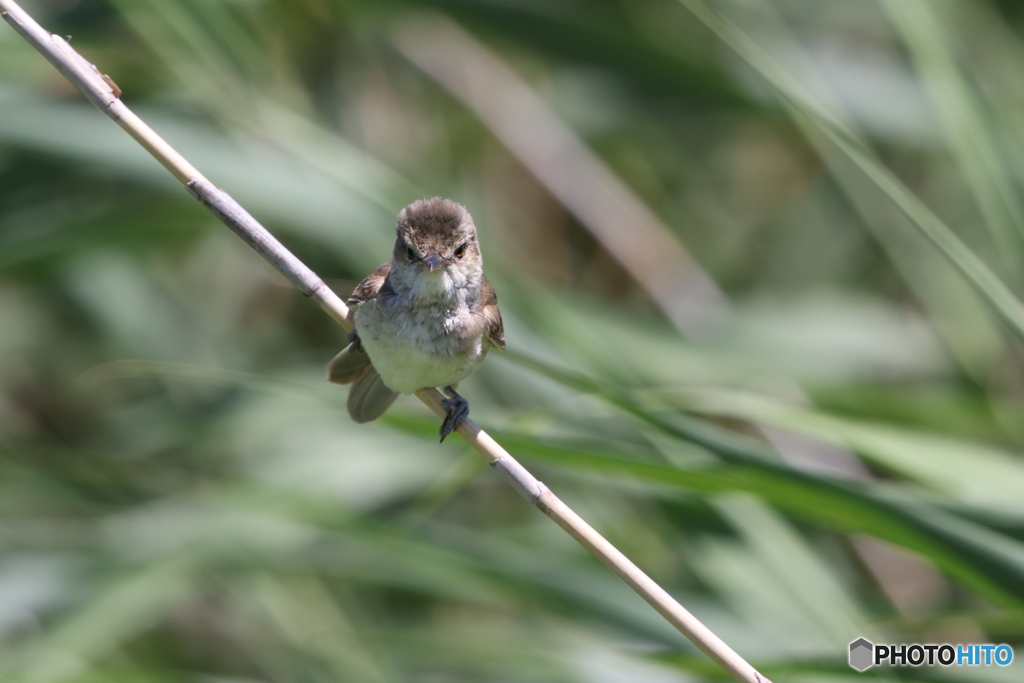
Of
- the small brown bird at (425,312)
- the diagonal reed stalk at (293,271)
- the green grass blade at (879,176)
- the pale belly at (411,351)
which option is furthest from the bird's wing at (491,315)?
the green grass blade at (879,176)

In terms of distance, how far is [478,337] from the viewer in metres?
2.83

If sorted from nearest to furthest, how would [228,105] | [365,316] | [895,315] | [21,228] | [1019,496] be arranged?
[1019,496], [365,316], [228,105], [21,228], [895,315]

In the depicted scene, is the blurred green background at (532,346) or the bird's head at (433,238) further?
the bird's head at (433,238)

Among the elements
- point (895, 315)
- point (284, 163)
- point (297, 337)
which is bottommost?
point (284, 163)

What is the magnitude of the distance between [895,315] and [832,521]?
9.15 feet

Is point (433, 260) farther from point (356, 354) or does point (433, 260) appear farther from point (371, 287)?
point (356, 354)

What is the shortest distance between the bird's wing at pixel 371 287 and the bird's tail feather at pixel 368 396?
0.73 feet

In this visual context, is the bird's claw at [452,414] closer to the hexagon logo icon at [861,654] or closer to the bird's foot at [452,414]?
the bird's foot at [452,414]

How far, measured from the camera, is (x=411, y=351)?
262cm

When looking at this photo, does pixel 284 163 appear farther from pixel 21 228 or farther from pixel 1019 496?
pixel 1019 496

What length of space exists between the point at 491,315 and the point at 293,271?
91 centimetres

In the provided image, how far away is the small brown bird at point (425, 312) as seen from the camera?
264cm

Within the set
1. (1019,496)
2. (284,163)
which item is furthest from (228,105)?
(1019,496)

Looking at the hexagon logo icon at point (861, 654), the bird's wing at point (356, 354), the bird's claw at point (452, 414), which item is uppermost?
the bird's wing at point (356, 354)
